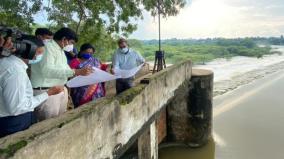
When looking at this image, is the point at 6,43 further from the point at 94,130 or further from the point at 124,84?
the point at 124,84

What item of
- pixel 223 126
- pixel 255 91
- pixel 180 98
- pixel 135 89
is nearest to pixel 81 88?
pixel 135 89

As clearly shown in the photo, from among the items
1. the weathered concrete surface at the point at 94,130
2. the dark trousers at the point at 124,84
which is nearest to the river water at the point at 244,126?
the weathered concrete surface at the point at 94,130

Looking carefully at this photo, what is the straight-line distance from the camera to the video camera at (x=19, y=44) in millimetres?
2962

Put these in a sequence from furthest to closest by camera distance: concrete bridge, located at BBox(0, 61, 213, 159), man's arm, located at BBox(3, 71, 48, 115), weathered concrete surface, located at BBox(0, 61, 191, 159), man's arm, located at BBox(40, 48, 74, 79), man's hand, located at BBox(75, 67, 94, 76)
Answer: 1. man's hand, located at BBox(75, 67, 94, 76)
2. man's arm, located at BBox(40, 48, 74, 79)
3. concrete bridge, located at BBox(0, 61, 213, 159)
4. weathered concrete surface, located at BBox(0, 61, 191, 159)
5. man's arm, located at BBox(3, 71, 48, 115)

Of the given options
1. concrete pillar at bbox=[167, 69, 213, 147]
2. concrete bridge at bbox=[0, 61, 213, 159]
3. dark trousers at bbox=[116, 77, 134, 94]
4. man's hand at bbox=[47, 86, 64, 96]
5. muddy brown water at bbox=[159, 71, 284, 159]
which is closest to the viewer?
concrete bridge at bbox=[0, 61, 213, 159]

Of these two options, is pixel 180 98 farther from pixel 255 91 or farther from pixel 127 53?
pixel 255 91

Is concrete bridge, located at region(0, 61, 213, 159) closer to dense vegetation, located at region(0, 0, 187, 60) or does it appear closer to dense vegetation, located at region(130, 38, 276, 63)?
dense vegetation, located at region(0, 0, 187, 60)

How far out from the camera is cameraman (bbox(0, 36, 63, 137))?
9.56 feet

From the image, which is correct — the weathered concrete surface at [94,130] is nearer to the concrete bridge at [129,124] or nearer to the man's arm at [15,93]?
the concrete bridge at [129,124]

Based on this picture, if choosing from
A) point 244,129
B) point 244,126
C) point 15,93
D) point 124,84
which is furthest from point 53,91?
point 244,126

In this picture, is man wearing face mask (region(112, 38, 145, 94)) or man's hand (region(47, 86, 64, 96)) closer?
man's hand (region(47, 86, 64, 96))

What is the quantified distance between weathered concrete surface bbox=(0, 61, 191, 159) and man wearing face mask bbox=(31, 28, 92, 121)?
21 centimetres

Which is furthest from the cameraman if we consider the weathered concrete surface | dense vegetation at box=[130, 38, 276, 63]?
dense vegetation at box=[130, 38, 276, 63]

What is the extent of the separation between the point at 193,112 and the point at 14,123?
7.30m
